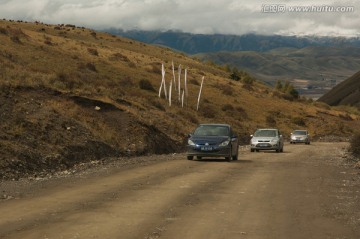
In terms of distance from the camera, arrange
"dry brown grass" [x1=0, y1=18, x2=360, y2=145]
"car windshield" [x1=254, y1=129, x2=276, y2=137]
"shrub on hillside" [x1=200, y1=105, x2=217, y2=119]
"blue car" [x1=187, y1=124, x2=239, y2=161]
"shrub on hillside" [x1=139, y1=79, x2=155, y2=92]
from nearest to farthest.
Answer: "blue car" [x1=187, y1=124, x2=239, y2=161] < "car windshield" [x1=254, y1=129, x2=276, y2=137] < "dry brown grass" [x1=0, y1=18, x2=360, y2=145] < "shrub on hillside" [x1=200, y1=105, x2=217, y2=119] < "shrub on hillside" [x1=139, y1=79, x2=155, y2=92]

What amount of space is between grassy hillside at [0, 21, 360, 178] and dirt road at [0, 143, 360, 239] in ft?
15.4

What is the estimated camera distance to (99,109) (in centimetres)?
3484

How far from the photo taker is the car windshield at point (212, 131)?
28131 mm

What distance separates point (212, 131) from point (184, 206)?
51.2ft

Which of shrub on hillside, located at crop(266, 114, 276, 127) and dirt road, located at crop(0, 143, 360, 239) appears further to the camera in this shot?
shrub on hillside, located at crop(266, 114, 276, 127)

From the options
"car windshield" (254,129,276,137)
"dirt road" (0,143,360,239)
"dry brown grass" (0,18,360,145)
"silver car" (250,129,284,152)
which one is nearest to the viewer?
"dirt road" (0,143,360,239)

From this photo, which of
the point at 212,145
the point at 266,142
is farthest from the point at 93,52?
the point at 212,145

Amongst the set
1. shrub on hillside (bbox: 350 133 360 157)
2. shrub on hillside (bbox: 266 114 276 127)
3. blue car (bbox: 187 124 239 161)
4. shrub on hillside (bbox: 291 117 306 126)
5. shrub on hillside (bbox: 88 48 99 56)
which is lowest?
shrub on hillside (bbox: 291 117 306 126)

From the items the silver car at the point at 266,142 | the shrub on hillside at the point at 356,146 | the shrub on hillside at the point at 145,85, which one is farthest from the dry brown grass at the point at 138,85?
the shrub on hillside at the point at 356,146

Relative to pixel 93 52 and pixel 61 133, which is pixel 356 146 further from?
pixel 93 52

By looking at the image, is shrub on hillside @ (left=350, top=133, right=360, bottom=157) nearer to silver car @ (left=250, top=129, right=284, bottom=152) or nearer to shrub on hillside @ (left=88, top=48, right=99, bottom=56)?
silver car @ (left=250, top=129, right=284, bottom=152)

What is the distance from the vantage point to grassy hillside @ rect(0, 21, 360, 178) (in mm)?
25062

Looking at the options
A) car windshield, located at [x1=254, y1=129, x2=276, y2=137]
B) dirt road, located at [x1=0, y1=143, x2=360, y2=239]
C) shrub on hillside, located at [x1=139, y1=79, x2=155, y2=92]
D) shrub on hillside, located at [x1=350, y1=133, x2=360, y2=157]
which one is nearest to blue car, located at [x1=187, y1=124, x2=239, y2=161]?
dirt road, located at [x1=0, y1=143, x2=360, y2=239]

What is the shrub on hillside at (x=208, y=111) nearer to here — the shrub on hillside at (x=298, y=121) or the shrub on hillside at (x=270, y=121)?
the shrub on hillside at (x=270, y=121)
